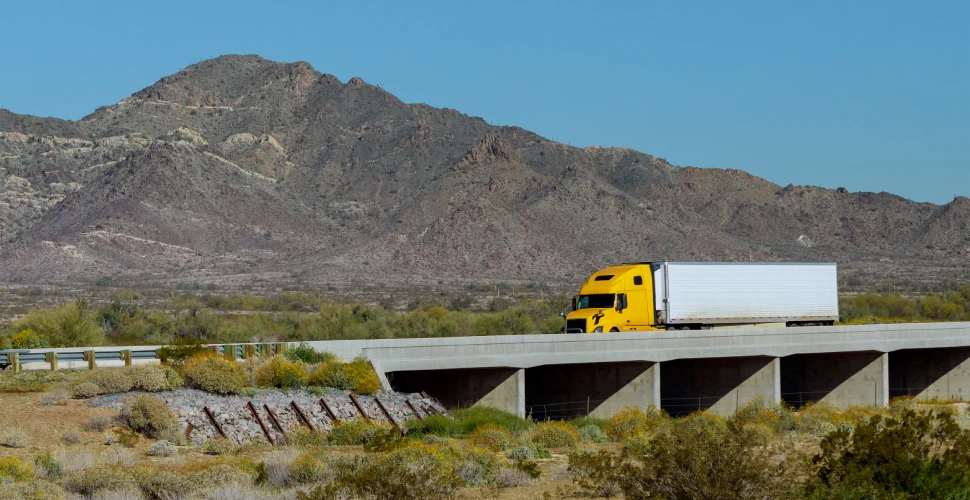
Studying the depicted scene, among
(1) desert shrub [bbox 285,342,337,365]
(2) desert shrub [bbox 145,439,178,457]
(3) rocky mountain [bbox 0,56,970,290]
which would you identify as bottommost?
(2) desert shrub [bbox 145,439,178,457]

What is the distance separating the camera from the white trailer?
123ft

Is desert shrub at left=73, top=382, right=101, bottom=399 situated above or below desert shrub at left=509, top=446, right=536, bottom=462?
above

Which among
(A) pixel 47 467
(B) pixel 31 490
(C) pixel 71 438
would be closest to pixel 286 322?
(C) pixel 71 438

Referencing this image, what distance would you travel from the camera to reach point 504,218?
126 m

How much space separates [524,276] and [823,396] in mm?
81294

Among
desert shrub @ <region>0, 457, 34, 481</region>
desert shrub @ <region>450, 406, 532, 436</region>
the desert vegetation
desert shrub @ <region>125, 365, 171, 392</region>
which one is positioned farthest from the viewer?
the desert vegetation

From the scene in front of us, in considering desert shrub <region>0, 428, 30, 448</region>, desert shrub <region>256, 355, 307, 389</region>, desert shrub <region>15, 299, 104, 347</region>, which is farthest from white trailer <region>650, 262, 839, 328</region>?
desert shrub <region>0, 428, 30, 448</region>

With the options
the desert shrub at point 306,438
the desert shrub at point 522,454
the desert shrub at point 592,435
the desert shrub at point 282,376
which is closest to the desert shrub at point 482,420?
the desert shrub at point 592,435

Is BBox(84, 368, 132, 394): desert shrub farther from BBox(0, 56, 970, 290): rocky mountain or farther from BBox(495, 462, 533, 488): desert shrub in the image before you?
BBox(0, 56, 970, 290): rocky mountain

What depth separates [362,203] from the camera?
145m

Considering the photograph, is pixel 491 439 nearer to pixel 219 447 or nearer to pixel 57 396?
pixel 219 447

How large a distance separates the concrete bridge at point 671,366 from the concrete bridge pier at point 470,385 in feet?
0.08

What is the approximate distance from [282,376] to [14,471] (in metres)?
11.8

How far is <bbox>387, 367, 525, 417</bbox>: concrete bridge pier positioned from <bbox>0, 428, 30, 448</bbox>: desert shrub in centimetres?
1104
